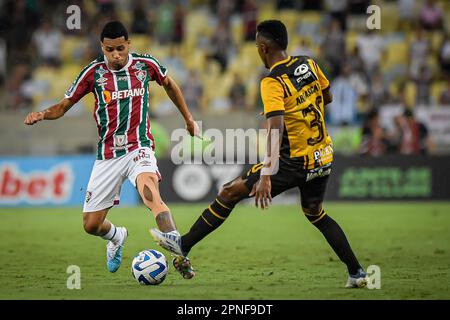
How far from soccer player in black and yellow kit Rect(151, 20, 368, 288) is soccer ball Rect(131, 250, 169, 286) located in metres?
0.15

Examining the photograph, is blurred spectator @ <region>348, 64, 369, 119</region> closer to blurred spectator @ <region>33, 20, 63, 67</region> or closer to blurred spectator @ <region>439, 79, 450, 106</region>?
blurred spectator @ <region>439, 79, 450, 106</region>

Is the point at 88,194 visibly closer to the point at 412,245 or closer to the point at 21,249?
the point at 21,249

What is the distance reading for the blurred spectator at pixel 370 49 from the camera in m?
22.1

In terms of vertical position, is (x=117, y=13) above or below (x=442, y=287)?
above

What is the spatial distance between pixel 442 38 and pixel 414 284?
1545cm

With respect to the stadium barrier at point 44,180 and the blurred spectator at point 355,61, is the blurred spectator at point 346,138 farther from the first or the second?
the stadium barrier at point 44,180

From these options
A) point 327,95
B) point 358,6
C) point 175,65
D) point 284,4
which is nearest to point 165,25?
point 175,65

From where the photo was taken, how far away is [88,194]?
30.7 ft

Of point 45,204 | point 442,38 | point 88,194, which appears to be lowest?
point 45,204

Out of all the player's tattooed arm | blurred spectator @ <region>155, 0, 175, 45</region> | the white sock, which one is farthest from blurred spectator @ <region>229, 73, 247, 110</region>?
the player's tattooed arm

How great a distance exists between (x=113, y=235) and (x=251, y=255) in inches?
94.0

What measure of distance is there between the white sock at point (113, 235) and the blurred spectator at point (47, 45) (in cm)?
1409
